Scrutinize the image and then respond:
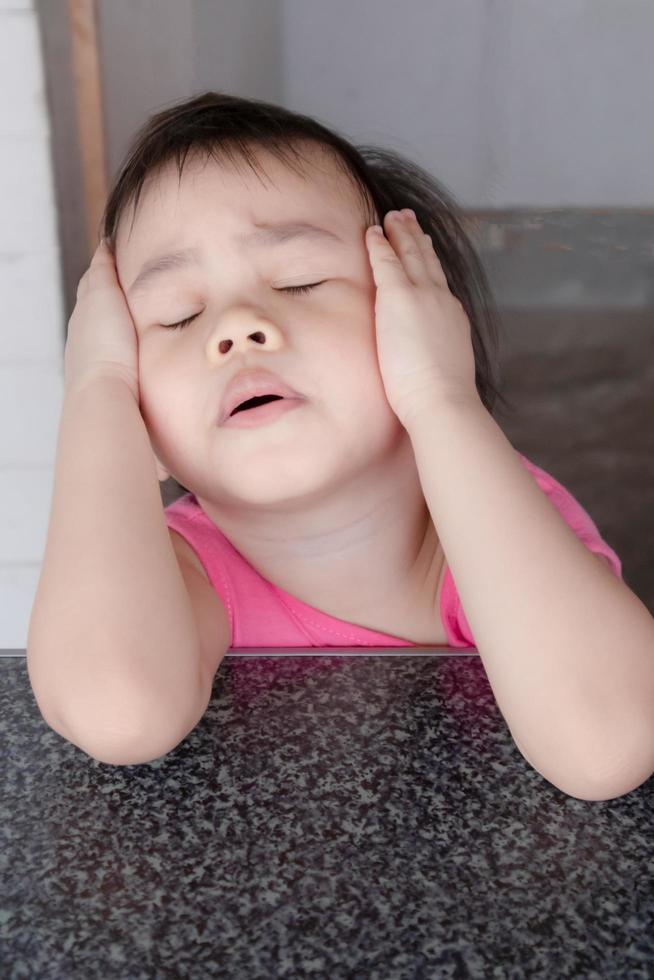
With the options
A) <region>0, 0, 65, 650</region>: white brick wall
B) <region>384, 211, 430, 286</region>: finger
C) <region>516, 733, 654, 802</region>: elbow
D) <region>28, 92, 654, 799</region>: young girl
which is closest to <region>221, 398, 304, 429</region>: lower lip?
<region>28, 92, 654, 799</region>: young girl

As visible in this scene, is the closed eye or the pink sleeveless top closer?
the closed eye

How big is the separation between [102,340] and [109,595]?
320mm

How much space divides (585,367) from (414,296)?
143 cm

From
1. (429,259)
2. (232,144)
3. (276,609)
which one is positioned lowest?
(276,609)

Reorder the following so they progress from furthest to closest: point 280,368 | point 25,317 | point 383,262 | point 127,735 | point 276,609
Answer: point 25,317 < point 276,609 < point 383,262 < point 280,368 < point 127,735

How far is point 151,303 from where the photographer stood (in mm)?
960

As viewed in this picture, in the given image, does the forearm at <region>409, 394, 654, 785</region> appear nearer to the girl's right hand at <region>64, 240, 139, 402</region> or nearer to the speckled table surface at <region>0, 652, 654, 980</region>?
the speckled table surface at <region>0, 652, 654, 980</region>

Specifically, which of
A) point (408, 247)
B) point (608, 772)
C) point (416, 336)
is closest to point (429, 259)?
point (408, 247)

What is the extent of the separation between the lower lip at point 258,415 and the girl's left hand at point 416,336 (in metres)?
0.11

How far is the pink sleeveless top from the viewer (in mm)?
1116

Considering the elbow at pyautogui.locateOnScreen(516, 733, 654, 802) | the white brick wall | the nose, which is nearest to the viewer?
the elbow at pyautogui.locateOnScreen(516, 733, 654, 802)

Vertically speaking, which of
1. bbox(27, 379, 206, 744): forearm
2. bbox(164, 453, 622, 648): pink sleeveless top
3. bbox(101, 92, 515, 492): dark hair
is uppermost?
bbox(101, 92, 515, 492): dark hair

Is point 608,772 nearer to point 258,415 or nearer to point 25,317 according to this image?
point 258,415

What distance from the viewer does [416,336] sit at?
0.92 meters
